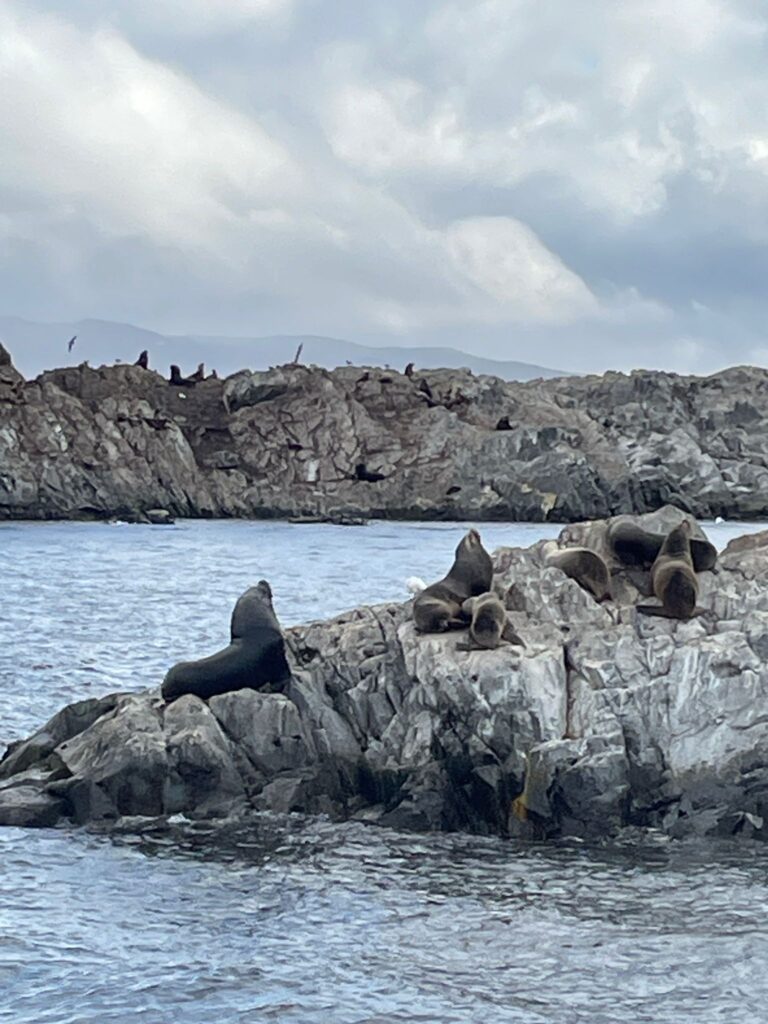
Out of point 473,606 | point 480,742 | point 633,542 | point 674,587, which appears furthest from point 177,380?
point 480,742

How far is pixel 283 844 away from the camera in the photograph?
15.5 metres

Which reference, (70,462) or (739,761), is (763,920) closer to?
(739,761)

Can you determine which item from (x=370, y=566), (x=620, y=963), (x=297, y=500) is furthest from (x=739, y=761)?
(x=297, y=500)

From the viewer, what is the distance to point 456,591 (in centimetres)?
1898

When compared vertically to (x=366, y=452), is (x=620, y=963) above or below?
below

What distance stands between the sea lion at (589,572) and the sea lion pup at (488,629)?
4.83ft

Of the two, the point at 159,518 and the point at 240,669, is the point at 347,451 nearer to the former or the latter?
the point at 159,518

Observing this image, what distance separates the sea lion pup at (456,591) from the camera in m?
18.4

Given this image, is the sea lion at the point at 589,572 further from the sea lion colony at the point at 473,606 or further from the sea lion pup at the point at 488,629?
the sea lion pup at the point at 488,629

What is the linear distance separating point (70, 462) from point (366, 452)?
59.5 feet

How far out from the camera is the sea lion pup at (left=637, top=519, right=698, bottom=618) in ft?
59.2

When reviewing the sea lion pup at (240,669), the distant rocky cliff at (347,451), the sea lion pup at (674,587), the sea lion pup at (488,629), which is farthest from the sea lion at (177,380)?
the sea lion pup at (488,629)

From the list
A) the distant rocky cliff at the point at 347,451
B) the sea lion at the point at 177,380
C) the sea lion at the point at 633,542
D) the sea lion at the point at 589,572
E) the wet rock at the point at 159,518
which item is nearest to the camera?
the sea lion at the point at 589,572

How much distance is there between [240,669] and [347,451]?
6988cm
